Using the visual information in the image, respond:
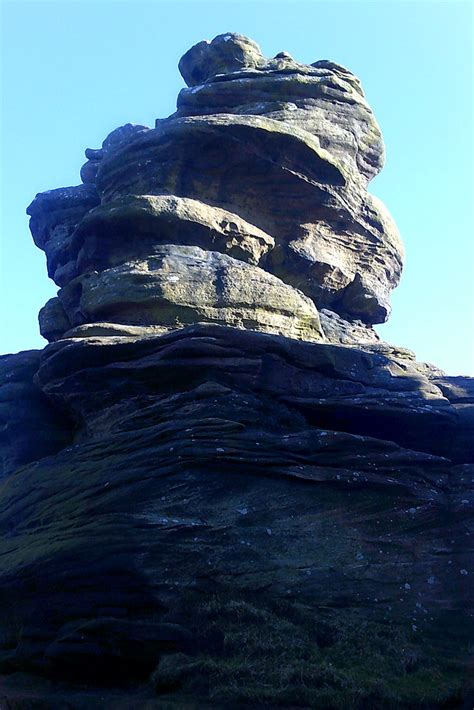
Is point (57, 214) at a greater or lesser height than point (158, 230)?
greater

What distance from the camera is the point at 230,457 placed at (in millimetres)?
17672

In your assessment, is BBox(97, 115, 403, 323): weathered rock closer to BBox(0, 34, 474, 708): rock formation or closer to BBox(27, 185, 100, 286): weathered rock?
BBox(0, 34, 474, 708): rock formation

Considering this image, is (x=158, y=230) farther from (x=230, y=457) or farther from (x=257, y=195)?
(x=230, y=457)

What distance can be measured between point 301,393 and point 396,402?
2291mm

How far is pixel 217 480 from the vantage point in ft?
57.5

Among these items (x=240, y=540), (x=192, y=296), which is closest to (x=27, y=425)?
(x=192, y=296)

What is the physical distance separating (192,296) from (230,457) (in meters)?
7.13

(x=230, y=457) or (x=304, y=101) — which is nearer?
(x=230, y=457)

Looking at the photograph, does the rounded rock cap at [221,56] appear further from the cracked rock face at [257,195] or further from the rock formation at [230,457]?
the rock formation at [230,457]

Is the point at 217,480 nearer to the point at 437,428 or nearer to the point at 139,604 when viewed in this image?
the point at 139,604

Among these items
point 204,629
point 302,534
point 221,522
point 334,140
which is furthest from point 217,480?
point 334,140

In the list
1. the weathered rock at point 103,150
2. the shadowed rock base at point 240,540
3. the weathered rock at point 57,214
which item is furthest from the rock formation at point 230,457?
the weathered rock at point 103,150

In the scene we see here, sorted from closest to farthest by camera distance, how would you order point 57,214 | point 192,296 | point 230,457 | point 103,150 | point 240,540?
point 240,540 → point 230,457 → point 192,296 → point 57,214 → point 103,150

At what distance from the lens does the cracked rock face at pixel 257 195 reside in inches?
1029
